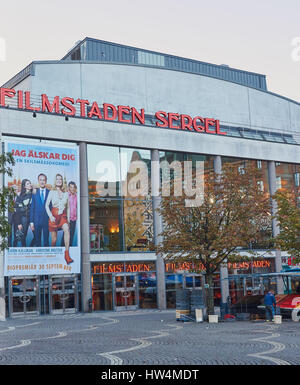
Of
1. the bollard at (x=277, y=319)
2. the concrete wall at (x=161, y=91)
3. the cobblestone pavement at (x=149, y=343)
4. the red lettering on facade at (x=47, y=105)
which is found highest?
the concrete wall at (x=161, y=91)

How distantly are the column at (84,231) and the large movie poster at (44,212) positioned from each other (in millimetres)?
520

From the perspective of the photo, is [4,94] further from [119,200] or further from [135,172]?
[135,172]

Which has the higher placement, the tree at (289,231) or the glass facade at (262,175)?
the glass facade at (262,175)

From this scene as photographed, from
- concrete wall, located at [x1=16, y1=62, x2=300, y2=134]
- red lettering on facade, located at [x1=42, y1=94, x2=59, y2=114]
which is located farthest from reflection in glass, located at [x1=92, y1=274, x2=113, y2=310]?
concrete wall, located at [x1=16, y1=62, x2=300, y2=134]

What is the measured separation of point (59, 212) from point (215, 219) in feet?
40.4

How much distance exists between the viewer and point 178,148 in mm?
45250

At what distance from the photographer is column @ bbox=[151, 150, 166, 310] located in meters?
42.3

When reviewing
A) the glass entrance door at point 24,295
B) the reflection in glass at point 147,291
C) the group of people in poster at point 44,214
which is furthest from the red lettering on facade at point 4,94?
the reflection in glass at point 147,291

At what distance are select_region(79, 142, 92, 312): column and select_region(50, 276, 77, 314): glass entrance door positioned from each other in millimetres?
645

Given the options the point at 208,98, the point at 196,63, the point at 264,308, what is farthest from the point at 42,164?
the point at 196,63

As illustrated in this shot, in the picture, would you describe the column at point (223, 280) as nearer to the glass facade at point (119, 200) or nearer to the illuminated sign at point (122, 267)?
the illuminated sign at point (122, 267)

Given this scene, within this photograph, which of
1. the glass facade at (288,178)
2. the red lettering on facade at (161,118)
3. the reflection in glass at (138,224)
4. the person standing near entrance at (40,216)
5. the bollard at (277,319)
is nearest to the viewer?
the bollard at (277,319)

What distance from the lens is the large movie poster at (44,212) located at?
36.8 m

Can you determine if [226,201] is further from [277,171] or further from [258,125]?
[258,125]
